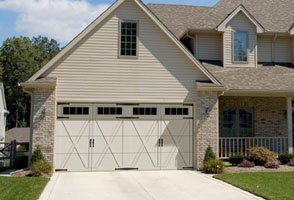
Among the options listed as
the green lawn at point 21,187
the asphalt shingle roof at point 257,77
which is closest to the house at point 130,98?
the asphalt shingle roof at point 257,77

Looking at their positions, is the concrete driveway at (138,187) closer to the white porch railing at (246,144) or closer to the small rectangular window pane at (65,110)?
the small rectangular window pane at (65,110)

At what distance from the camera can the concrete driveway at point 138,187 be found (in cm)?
1195

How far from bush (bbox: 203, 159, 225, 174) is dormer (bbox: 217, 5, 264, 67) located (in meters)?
6.42

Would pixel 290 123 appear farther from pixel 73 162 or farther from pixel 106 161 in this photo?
A: pixel 73 162

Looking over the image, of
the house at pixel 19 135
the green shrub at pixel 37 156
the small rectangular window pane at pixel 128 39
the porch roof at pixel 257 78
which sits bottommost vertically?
the house at pixel 19 135

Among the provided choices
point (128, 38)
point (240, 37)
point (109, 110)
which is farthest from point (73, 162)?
point (240, 37)

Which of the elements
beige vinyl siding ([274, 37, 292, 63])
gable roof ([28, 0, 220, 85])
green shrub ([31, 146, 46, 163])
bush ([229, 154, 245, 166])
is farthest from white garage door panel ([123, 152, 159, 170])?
beige vinyl siding ([274, 37, 292, 63])

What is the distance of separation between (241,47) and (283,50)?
2847 mm

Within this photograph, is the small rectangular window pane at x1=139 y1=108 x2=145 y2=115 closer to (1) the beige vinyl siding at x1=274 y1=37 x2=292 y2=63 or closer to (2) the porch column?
(2) the porch column

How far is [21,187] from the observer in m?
13.1

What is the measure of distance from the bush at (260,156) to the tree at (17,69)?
192 ft

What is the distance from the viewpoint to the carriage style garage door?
1775 centimetres

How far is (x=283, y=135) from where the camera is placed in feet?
70.2

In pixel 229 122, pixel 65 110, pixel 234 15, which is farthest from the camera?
pixel 234 15
